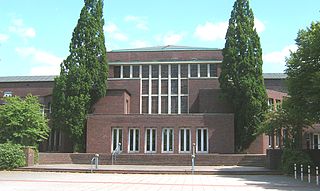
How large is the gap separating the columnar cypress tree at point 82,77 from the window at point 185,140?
927cm

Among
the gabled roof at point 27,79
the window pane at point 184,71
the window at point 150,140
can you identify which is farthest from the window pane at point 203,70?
the gabled roof at point 27,79

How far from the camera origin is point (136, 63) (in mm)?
50188

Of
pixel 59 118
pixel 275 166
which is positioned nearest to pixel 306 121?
pixel 275 166

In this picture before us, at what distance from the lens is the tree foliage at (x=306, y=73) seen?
23781 mm

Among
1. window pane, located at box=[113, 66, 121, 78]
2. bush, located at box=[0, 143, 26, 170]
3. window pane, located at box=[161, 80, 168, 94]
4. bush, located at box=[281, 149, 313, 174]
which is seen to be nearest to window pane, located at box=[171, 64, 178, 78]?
window pane, located at box=[161, 80, 168, 94]

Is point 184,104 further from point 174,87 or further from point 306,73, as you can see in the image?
point 306,73

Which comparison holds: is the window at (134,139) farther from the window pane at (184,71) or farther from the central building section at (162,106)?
the window pane at (184,71)

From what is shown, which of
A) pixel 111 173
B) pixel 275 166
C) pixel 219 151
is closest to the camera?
pixel 111 173

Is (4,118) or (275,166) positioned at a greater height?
(4,118)

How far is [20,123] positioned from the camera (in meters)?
34.7

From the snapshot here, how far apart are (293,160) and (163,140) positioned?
15.5 meters

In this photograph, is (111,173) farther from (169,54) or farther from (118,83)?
(169,54)

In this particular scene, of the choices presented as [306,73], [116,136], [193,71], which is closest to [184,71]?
[193,71]

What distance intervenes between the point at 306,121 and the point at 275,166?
3.62 meters
